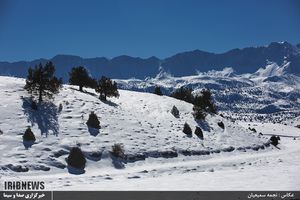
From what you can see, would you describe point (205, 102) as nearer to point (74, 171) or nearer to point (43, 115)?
point (43, 115)

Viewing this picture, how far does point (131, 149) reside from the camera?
49.3 m

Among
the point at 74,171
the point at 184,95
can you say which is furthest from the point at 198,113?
the point at 74,171

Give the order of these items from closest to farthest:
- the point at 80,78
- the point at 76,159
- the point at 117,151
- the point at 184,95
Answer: the point at 76,159 → the point at 117,151 → the point at 80,78 → the point at 184,95

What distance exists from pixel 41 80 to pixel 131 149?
15.9 meters

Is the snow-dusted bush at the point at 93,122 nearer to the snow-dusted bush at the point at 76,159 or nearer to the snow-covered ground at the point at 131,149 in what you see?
the snow-covered ground at the point at 131,149

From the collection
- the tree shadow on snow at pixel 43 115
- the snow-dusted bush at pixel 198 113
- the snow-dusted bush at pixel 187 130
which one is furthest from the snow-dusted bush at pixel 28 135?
the snow-dusted bush at pixel 198 113

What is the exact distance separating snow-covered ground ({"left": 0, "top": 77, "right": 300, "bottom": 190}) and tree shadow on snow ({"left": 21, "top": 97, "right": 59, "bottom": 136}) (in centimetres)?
12

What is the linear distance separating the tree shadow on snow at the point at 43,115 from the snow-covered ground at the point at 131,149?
12 centimetres

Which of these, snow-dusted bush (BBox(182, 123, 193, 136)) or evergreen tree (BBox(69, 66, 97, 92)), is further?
evergreen tree (BBox(69, 66, 97, 92))

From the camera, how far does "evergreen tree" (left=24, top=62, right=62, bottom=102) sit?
54625 millimetres

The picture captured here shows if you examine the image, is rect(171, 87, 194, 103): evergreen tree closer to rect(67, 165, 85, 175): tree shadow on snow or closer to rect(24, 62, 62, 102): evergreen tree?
rect(24, 62, 62, 102): evergreen tree
